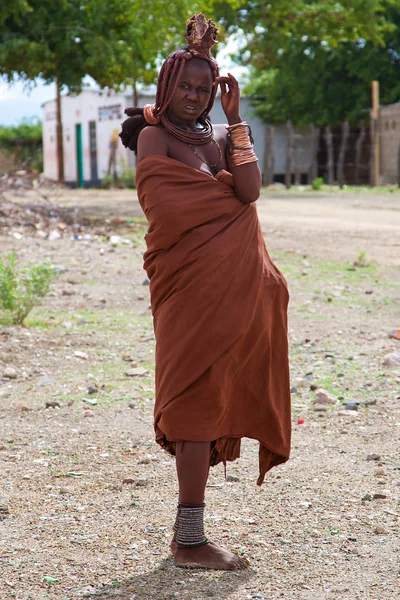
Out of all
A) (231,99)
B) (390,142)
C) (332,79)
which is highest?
(332,79)

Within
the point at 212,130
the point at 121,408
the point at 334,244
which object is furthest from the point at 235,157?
the point at 334,244

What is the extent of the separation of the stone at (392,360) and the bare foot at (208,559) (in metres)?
2.84

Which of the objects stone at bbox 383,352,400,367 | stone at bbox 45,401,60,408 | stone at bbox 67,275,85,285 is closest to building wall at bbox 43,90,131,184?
stone at bbox 67,275,85,285

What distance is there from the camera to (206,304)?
106 inches

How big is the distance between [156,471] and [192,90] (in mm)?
1742

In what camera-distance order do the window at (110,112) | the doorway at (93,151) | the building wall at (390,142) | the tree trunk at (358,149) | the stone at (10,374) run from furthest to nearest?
the doorway at (93,151)
the window at (110,112)
the tree trunk at (358,149)
the building wall at (390,142)
the stone at (10,374)

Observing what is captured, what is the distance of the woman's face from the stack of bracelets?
13 centimetres

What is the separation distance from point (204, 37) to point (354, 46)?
25209 millimetres

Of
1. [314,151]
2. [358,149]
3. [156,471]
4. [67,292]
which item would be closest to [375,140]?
[358,149]

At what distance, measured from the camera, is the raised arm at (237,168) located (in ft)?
8.98

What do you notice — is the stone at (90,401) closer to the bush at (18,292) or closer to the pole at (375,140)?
the bush at (18,292)

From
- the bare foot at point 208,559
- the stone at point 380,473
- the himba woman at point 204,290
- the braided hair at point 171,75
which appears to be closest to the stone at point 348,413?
the stone at point 380,473

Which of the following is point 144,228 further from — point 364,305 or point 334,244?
point 364,305

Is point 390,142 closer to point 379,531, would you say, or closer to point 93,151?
point 93,151
